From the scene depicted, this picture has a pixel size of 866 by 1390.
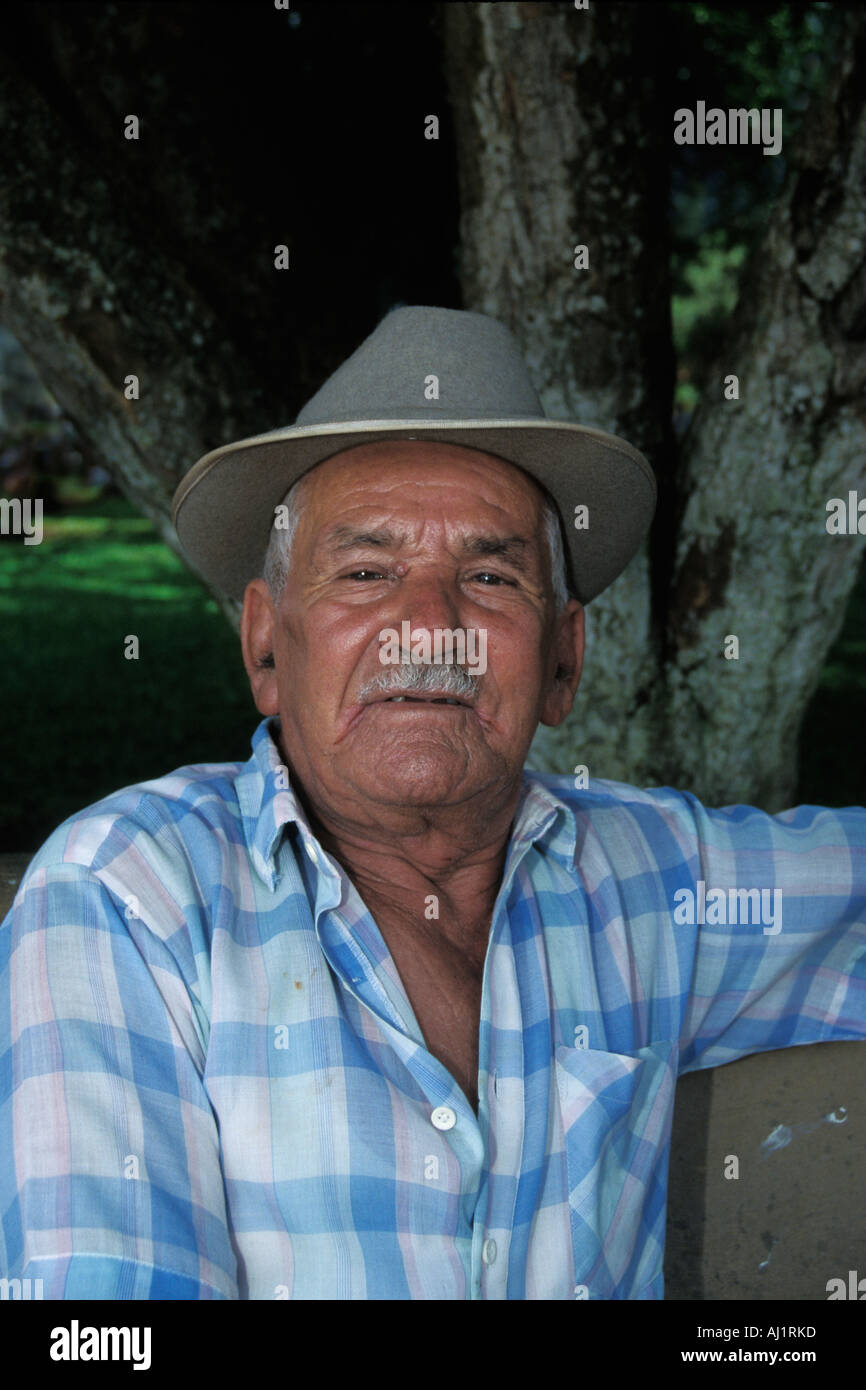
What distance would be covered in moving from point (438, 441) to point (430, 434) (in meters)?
0.03

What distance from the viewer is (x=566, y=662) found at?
2432mm

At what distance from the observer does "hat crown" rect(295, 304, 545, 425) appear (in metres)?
2.13

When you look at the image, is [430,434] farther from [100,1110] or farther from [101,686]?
[101,686]

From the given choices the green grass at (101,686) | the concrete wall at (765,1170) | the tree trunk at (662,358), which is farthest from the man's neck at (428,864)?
the green grass at (101,686)

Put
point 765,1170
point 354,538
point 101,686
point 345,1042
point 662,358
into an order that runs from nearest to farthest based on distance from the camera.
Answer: point 345,1042, point 354,538, point 765,1170, point 662,358, point 101,686

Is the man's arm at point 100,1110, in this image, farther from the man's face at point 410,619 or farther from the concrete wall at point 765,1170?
the concrete wall at point 765,1170

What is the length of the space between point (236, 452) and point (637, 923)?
1.04 meters

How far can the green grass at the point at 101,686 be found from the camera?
20.3ft

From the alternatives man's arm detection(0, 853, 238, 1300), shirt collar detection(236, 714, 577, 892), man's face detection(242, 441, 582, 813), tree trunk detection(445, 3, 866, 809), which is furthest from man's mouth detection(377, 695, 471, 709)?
tree trunk detection(445, 3, 866, 809)

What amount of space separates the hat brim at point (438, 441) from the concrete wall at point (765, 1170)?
2.25ft

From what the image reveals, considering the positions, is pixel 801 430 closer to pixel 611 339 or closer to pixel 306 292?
pixel 611 339

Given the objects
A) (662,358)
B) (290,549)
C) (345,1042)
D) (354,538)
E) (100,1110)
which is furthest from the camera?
(662,358)

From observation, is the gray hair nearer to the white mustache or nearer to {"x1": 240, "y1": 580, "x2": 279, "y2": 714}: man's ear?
{"x1": 240, "y1": 580, "x2": 279, "y2": 714}: man's ear

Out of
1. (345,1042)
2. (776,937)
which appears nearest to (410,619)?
(345,1042)
